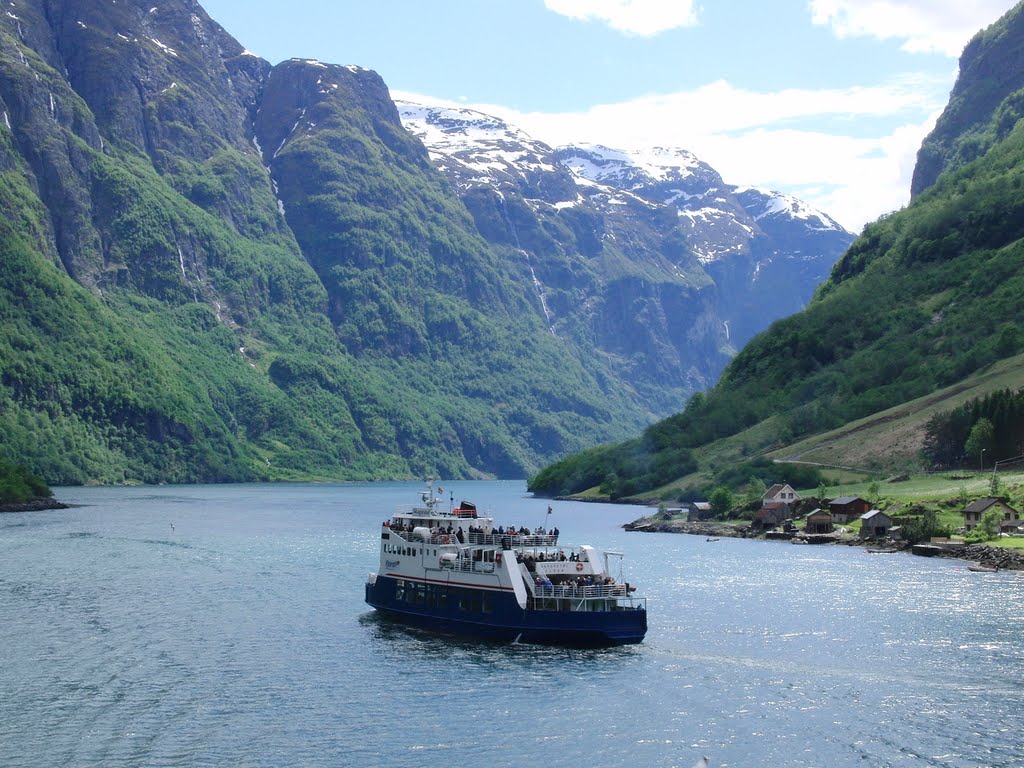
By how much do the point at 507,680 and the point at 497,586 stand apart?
542 inches

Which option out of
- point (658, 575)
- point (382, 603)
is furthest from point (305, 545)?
point (382, 603)

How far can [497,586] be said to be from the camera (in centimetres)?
9544

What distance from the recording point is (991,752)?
6544cm

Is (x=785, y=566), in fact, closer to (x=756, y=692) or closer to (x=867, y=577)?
(x=867, y=577)

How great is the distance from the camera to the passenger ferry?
92625 mm

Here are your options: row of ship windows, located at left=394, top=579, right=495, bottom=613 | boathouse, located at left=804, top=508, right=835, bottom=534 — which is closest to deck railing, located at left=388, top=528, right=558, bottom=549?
row of ship windows, located at left=394, top=579, right=495, bottom=613

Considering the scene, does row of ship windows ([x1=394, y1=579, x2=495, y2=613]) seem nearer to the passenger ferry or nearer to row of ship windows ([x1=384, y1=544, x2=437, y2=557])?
the passenger ferry

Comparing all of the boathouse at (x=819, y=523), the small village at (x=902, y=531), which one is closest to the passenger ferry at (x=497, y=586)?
the small village at (x=902, y=531)

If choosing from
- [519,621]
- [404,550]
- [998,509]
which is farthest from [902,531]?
[519,621]

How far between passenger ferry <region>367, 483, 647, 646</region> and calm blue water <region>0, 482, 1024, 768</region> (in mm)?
1961

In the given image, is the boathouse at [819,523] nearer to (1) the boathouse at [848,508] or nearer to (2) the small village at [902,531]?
(2) the small village at [902,531]

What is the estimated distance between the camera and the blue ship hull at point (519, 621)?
92.0m

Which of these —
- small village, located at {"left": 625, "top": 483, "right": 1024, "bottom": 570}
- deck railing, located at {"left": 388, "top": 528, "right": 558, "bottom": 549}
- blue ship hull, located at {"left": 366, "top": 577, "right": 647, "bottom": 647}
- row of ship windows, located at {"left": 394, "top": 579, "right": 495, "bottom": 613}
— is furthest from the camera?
small village, located at {"left": 625, "top": 483, "right": 1024, "bottom": 570}

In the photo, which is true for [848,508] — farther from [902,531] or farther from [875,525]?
[902,531]
